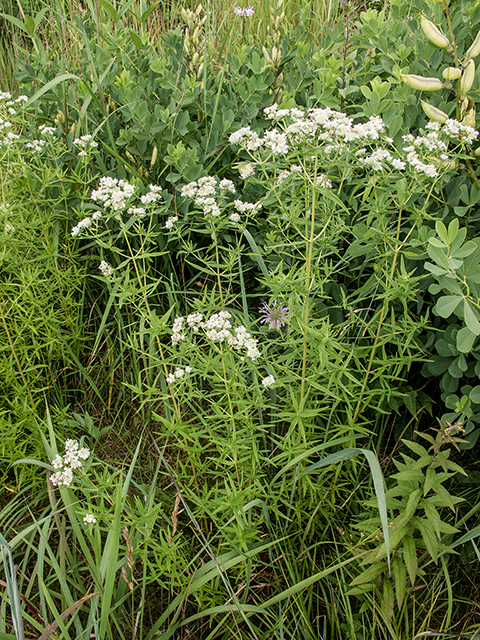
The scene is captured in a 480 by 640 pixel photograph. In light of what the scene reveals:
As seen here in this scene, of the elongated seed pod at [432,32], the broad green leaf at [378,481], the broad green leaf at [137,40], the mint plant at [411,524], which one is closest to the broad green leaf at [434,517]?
the mint plant at [411,524]

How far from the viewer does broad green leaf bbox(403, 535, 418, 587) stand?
1.34 metres

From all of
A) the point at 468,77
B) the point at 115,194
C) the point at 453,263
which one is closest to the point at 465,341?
the point at 453,263

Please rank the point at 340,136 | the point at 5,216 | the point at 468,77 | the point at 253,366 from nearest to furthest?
the point at 340,136 < the point at 253,366 < the point at 468,77 < the point at 5,216

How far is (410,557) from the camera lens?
54.2 inches

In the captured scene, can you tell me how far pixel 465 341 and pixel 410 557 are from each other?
0.66m

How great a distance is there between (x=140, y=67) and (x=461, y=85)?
1785mm

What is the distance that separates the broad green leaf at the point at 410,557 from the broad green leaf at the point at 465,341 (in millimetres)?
588

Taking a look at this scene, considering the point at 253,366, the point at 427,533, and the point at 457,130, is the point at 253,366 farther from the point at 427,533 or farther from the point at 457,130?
the point at 457,130

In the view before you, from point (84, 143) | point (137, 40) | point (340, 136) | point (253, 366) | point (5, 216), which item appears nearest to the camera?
point (340, 136)

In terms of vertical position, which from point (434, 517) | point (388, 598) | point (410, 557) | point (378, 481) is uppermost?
point (378, 481)

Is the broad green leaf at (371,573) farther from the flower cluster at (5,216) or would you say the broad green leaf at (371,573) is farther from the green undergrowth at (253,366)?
the flower cluster at (5,216)

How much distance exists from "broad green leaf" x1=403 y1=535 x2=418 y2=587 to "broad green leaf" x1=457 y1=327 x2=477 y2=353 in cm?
59

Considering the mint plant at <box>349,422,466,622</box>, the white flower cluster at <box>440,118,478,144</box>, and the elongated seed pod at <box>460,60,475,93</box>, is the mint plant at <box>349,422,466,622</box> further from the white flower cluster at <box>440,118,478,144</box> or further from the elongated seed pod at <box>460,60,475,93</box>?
the elongated seed pod at <box>460,60,475,93</box>

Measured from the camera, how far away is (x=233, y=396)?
1.68 meters
